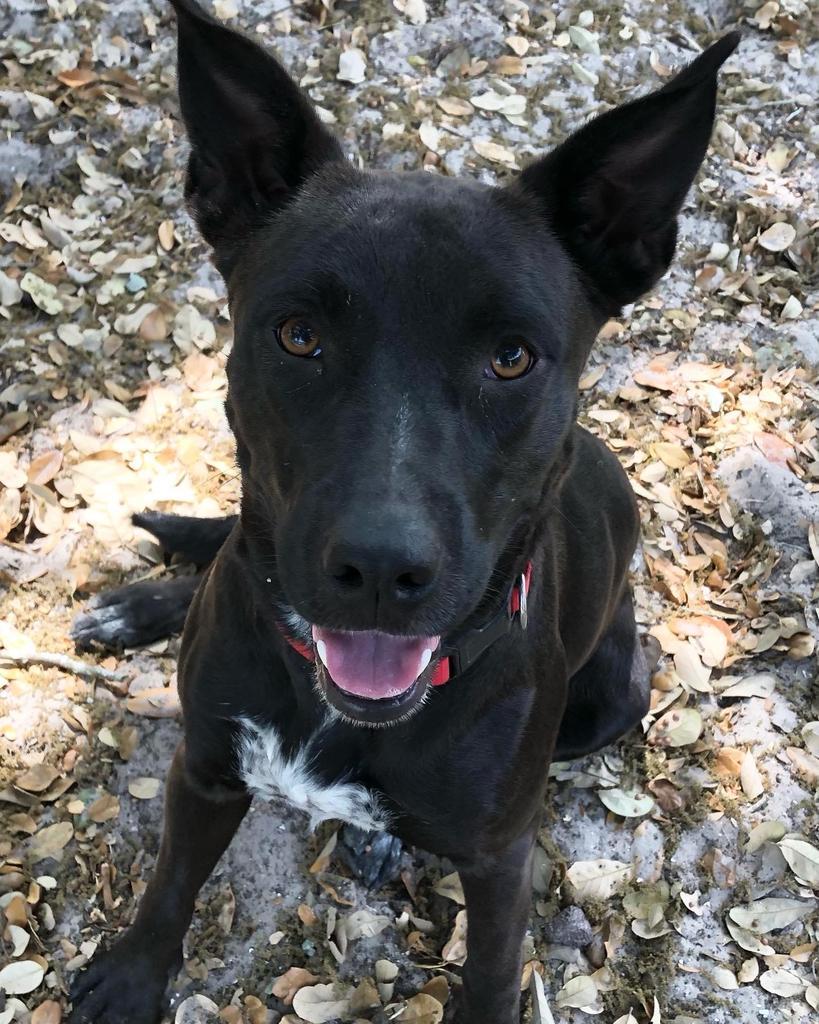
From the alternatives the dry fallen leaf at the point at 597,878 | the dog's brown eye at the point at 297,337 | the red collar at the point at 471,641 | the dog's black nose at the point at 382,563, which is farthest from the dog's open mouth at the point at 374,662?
the dry fallen leaf at the point at 597,878

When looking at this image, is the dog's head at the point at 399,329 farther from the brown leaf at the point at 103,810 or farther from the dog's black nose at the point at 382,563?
the brown leaf at the point at 103,810

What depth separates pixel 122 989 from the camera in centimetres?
332

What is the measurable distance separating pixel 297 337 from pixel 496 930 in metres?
1.80

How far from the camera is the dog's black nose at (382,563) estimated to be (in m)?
2.03

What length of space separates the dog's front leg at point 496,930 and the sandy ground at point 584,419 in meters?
0.26

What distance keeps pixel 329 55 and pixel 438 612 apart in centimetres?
465

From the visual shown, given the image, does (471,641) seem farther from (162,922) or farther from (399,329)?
(162,922)

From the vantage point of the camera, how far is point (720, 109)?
6199mm

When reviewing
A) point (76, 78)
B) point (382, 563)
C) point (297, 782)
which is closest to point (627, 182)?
point (382, 563)

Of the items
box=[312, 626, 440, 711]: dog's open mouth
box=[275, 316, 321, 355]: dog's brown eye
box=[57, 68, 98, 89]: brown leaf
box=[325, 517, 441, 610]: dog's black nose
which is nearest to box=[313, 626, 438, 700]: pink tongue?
box=[312, 626, 440, 711]: dog's open mouth

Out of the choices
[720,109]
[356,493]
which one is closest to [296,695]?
[356,493]

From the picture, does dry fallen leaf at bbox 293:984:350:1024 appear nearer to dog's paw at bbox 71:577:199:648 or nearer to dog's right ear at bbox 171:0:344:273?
dog's paw at bbox 71:577:199:648

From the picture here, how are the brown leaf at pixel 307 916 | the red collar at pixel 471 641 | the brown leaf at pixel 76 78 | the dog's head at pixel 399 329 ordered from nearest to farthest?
the dog's head at pixel 399 329
the red collar at pixel 471 641
the brown leaf at pixel 307 916
the brown leaf at pixel 76 78

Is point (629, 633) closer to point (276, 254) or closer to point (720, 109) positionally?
point (276, 254)
